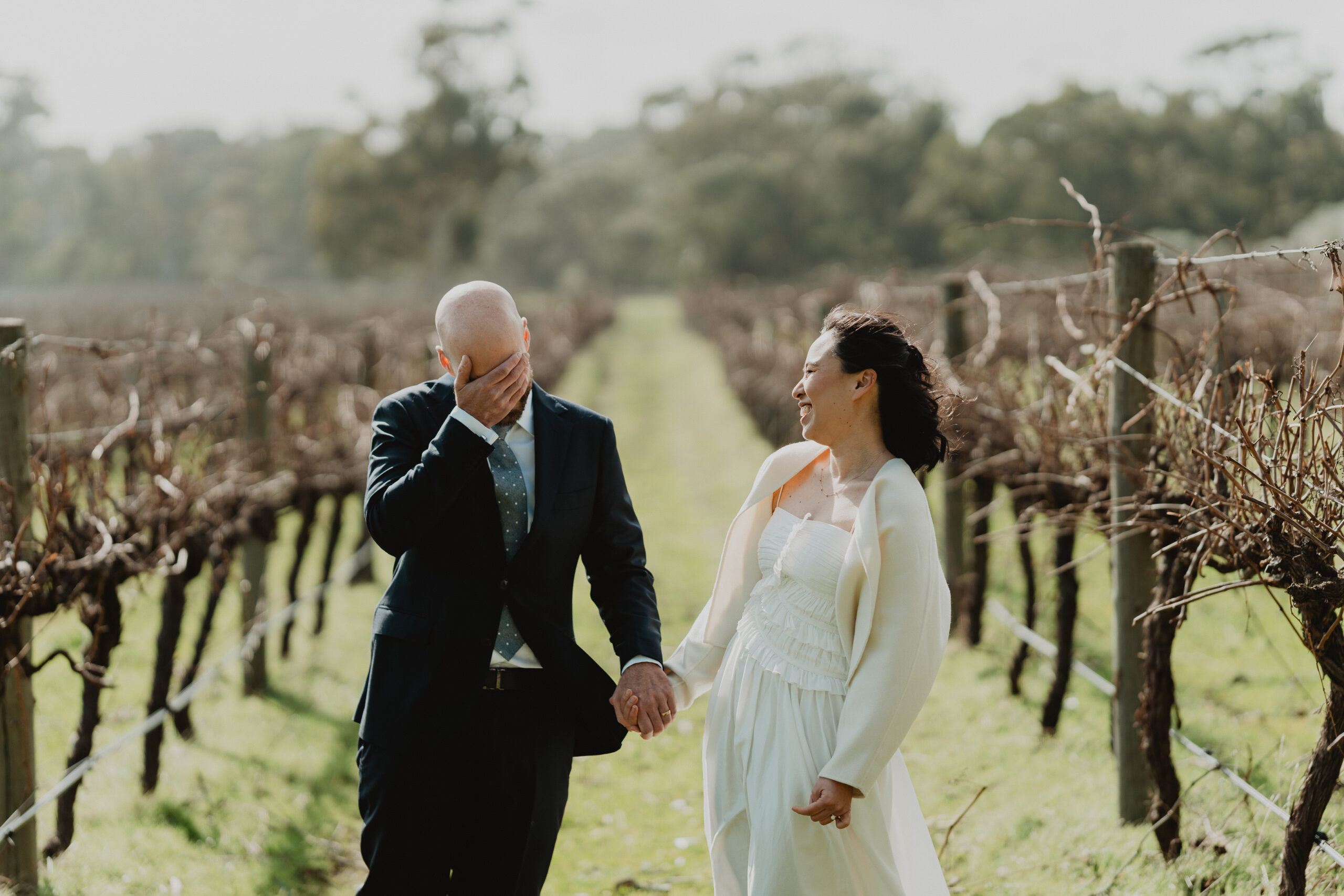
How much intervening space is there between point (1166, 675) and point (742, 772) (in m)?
1.93

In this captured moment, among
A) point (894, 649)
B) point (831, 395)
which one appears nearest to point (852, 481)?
point (831, 395)

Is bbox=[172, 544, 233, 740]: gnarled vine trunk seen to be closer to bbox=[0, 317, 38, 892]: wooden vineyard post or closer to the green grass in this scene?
the green grass

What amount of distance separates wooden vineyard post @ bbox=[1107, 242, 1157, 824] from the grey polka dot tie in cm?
239

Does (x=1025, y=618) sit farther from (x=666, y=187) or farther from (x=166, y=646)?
(x=666, y=187)

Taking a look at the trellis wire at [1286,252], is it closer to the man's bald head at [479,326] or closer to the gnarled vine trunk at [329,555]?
the man's bald head at [479,326]

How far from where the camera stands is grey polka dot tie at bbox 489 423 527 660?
9.11 feet

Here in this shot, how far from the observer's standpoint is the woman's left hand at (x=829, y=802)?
2441 millimetres

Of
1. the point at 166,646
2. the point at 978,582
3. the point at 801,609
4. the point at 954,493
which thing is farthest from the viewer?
the point at 954,493

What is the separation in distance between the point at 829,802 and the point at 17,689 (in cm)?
309

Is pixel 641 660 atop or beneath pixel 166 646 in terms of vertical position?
atop

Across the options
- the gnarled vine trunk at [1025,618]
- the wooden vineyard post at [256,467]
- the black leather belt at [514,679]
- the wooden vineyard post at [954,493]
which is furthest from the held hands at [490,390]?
the wooden vineyard post at [954,493]

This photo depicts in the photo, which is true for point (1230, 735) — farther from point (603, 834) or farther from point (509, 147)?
point (509, 147)

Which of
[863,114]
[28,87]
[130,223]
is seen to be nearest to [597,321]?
[863,114]

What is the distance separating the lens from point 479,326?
2527mm
